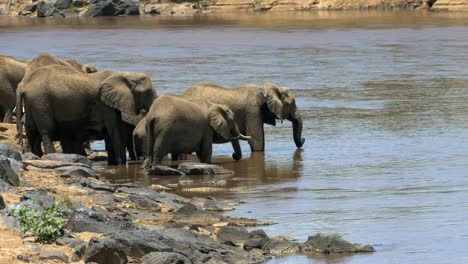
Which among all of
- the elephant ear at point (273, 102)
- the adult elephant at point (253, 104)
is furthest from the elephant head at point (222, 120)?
the elephant ear at point (273, 102)

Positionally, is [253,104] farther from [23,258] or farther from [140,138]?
[23,258]

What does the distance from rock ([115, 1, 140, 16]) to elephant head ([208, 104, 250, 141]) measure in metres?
81.2

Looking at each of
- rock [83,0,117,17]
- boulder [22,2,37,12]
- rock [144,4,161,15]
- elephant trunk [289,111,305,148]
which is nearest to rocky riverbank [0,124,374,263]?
elephant trunk [289,111,305,148]

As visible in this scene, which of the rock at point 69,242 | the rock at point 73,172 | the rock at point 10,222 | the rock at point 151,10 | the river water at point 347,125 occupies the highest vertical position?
the rock at point 10,222

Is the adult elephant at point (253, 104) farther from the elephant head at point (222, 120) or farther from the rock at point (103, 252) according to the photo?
the rock at point (103, 252)

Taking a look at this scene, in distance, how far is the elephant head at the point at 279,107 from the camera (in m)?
21.7

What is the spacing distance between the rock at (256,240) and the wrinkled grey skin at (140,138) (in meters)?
6.68

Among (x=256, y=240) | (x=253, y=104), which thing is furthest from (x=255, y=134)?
(x=256, y=240)

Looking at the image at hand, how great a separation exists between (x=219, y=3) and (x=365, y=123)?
252ft

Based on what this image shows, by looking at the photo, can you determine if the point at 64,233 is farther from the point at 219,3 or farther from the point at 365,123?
the point at 219,3

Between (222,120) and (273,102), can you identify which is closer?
(222,120)

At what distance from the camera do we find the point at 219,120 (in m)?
19.3

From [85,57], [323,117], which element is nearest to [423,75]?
[323,117]

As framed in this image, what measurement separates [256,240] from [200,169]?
18.8 feet
